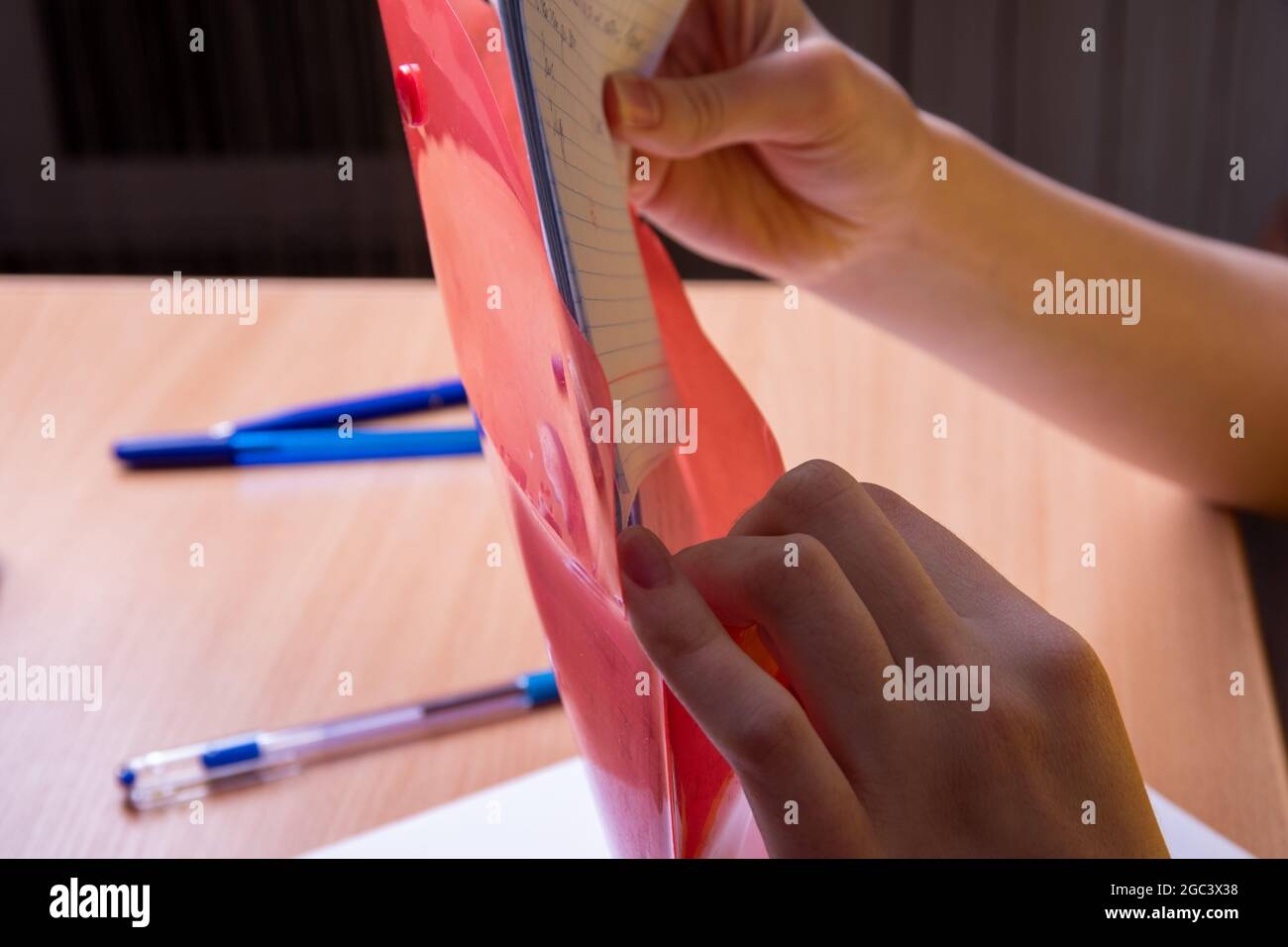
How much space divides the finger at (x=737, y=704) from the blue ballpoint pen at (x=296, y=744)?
0.74 ft

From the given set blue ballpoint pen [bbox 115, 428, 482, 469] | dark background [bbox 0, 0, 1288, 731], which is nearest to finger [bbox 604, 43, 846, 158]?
blue ballpoint pen [bbox 115, 428, 482, 469]

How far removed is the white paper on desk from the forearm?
22cm

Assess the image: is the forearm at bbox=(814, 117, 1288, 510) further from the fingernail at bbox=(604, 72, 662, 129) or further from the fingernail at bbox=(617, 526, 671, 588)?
the fingernail at bbox=(617, 526, 671, 588)

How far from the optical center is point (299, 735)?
0.44 meters

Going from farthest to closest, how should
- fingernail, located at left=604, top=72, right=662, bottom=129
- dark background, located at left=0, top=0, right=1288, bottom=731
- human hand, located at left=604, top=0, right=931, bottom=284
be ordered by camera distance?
dark background, located at left=0, top=0, right=1288, bottom=731
human hand, located at left=604, top=0, right=931, bottom=284
fingernail, located at left=604, top=72, right=662, bottom=129

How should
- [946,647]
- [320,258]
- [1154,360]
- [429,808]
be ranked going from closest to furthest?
[946,647] < [429,808] < [1154,360] < [320,258]

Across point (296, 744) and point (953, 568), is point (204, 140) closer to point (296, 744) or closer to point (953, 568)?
point (296, 744)

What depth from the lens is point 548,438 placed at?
0.27m

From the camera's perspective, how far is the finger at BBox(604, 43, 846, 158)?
0.40 meters

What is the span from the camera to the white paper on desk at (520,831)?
15.4 inches

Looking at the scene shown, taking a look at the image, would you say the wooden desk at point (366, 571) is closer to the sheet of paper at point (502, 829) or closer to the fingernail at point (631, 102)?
the sheet of paper at point (502, 829)

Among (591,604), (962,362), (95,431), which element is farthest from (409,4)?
(95,431)

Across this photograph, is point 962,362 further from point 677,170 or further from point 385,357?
point 385,357
